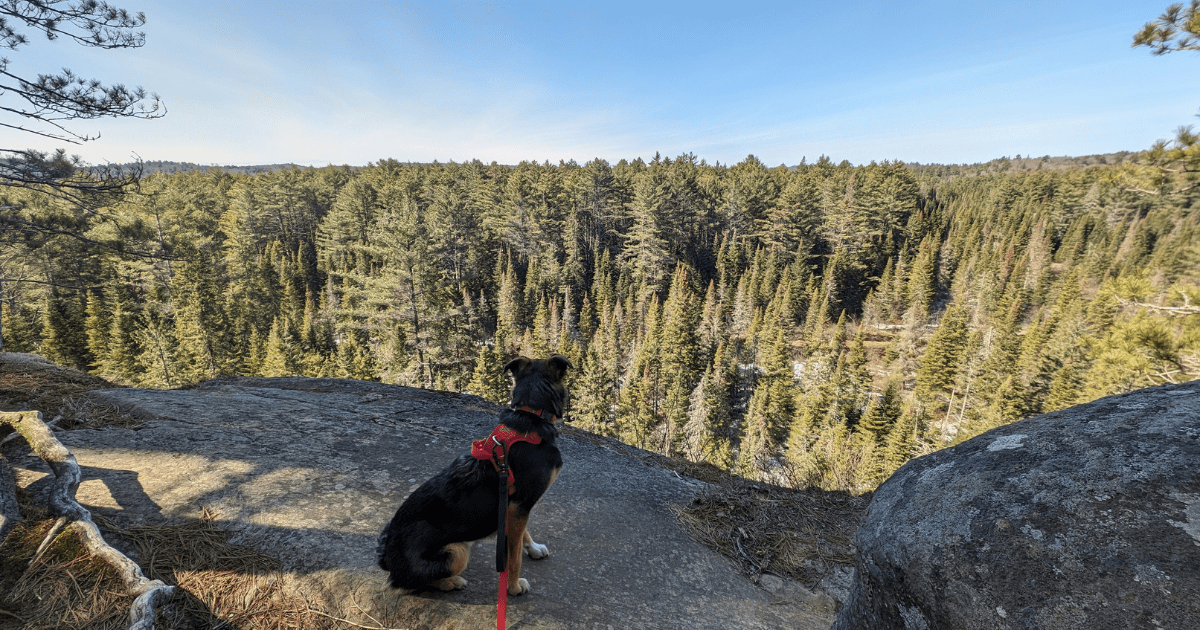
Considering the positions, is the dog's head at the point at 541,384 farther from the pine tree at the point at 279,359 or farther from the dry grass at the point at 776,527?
the pine tree at the point at 279,359

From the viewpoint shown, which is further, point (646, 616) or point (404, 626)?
point (646, 616)

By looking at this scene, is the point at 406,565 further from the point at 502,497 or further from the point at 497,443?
the point at 497,443

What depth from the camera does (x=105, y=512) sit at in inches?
120

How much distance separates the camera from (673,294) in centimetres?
4706

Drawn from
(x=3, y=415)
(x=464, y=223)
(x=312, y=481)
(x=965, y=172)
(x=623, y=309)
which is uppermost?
(x=965, y=172)

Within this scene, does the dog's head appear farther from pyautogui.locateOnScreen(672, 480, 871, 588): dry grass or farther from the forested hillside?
the forested hillside

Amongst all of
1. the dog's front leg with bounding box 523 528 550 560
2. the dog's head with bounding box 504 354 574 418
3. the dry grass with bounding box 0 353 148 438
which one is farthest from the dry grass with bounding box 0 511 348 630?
the dry grass with bounding box 0 353 148 438

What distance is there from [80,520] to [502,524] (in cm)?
237

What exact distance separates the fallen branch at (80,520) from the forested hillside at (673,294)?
17.8 ft

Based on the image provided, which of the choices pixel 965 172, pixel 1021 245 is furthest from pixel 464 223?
pixel 965 172

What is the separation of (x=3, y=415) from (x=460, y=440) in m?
3.73

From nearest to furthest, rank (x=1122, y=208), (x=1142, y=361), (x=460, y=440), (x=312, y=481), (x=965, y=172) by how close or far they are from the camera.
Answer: (x=312, y=481) < (x=460, y=440) < (x=1142, y=361) < (x=1122, y=208) < (x=965, y=172)

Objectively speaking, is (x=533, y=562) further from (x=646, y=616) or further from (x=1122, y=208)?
(x=1122, y=208)

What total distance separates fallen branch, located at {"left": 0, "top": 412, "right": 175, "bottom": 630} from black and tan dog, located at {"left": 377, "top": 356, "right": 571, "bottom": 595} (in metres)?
0.99
